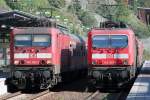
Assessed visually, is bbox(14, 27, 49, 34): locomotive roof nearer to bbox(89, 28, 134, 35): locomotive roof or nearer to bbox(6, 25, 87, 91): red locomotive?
bbox(6, 25, 87, 91): red locomotive

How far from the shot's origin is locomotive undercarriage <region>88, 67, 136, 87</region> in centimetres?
2609

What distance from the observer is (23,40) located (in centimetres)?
2662

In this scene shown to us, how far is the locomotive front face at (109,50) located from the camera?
86.2ft

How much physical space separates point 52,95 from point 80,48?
13043 millimetres

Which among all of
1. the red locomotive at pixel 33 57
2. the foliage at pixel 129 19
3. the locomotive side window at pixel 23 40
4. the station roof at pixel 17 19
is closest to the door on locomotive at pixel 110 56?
the red locomotive at pixel 33 57

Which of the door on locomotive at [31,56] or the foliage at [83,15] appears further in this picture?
the foliage at [83,15]

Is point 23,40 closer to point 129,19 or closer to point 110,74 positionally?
point 110,74

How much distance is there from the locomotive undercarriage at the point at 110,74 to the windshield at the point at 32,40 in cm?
246

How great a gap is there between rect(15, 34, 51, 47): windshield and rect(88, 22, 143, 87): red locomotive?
2.03m

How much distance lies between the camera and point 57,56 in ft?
90.2

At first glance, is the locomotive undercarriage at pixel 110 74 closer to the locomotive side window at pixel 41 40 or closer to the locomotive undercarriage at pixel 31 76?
the locomotive undercarriage at pixel 31 76

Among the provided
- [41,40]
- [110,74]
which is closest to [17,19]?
[41,40]

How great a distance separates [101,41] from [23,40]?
3.60 metres

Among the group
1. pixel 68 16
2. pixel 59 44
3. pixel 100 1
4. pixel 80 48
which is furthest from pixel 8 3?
pixel 59 44
